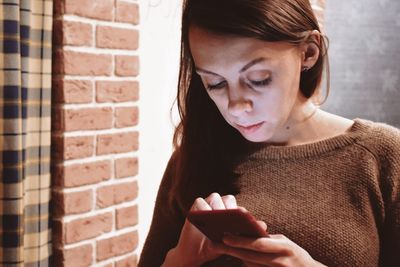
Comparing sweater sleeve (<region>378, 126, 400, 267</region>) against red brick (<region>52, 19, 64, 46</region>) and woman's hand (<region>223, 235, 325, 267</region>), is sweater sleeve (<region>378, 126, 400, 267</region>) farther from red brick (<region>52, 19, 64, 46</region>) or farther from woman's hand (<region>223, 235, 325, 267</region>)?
red brick (<region>52, 19, 64, 46</region>)

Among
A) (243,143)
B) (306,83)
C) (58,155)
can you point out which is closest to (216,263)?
(243,143)

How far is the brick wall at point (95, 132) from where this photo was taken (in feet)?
5.15

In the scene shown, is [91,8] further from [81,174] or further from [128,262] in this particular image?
[128,262]

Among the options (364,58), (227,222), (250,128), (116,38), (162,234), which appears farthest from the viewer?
(364,58)

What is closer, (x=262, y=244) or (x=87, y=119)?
(x=262, y=244)

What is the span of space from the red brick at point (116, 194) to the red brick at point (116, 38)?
0.50 metres

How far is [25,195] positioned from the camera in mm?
1544

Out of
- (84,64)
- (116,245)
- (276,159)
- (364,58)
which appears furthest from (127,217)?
(364,58)

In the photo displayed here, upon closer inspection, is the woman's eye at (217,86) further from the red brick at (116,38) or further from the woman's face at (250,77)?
the red brick at (116,38)

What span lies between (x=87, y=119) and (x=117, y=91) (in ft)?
0.55

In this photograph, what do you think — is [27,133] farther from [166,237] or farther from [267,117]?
[267,117]

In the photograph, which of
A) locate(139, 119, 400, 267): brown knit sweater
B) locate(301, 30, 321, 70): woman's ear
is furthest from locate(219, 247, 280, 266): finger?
locate(301, 30, 321, 70): woman's ear

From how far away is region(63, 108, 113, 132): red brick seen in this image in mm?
1577

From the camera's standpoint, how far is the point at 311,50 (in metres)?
1.06
